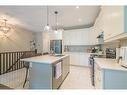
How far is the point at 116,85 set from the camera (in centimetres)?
181

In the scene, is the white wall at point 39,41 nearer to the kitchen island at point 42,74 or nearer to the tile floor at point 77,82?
the tile floor at point 77,82

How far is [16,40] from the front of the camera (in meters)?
6.34

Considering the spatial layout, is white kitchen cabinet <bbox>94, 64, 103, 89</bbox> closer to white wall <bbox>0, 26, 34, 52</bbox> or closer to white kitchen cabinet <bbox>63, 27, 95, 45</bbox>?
white kitchen cabinet <bbox>63, 27, 95, 45</bbox>

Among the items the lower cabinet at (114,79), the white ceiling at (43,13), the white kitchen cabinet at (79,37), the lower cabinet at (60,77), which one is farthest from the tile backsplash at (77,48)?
the lower cabinet at (114,79)

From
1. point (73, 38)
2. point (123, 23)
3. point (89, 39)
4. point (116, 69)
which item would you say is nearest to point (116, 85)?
point (116, 69)

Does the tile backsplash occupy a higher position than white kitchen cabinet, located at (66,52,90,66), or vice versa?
the tile backsplash

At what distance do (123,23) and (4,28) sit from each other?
202 inches

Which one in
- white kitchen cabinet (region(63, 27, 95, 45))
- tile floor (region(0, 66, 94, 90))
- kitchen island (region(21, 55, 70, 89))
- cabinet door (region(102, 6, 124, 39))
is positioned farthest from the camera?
white kitchen cabinet (region(63, 27, 95, 45))

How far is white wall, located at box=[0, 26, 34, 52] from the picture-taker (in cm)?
559

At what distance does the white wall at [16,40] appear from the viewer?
18.4ft

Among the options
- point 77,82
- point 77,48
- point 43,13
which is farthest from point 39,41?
point 77,82

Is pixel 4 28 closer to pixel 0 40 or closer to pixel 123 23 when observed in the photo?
pixel 0 40

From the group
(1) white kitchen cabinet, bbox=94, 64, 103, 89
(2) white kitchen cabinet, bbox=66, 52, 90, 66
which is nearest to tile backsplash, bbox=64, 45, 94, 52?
(2) white kitchen cabinet, bbox=66, 52, 90, 66

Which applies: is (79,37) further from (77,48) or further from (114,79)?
(114,79)
